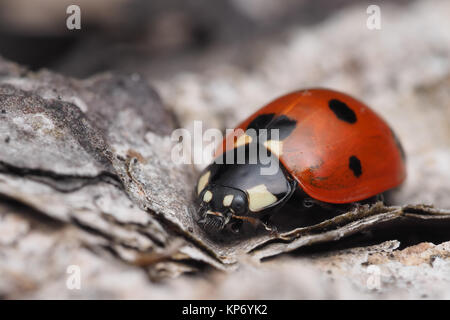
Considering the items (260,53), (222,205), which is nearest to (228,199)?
(222,205)

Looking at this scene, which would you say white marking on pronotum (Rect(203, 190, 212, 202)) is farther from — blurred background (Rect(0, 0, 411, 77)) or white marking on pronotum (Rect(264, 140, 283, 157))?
blurred background (Rect(0, 0, 411, 77))

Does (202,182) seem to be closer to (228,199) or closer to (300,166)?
(228,199)

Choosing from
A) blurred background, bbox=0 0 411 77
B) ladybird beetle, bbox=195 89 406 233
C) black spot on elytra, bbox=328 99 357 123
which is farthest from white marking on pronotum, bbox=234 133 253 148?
A: blurred background, bbox=0 0 411 77

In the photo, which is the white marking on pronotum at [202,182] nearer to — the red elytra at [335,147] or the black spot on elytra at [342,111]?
the red elytra at [335,147]
